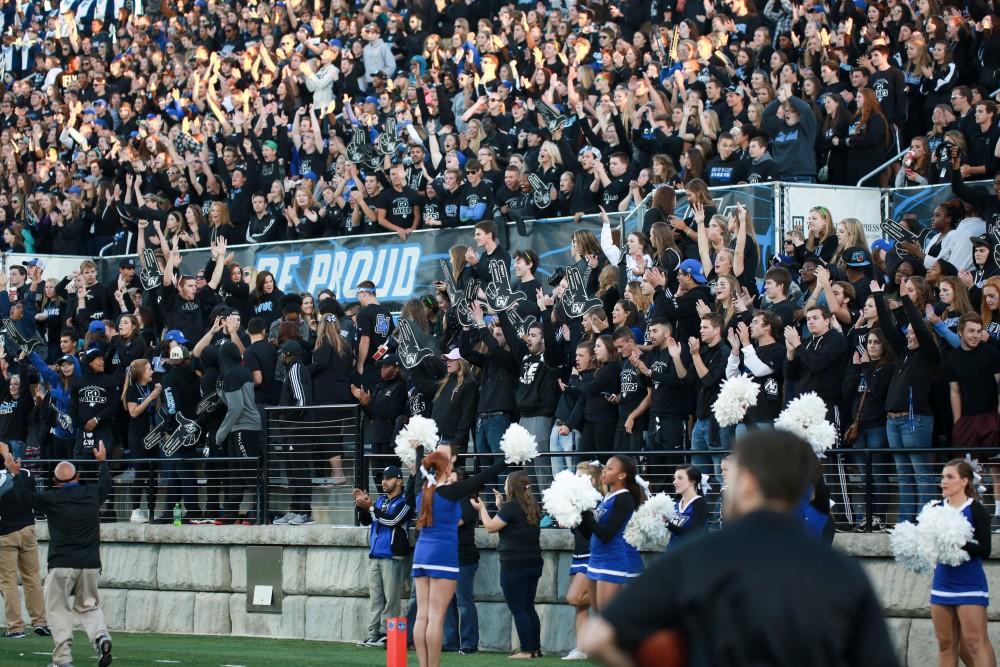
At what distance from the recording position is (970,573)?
32.1ft

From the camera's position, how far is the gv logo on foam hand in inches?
748

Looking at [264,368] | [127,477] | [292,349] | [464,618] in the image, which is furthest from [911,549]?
[127,477]

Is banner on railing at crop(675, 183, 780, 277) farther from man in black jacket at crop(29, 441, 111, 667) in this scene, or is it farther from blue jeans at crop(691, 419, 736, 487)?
man in black jacket at crop(29, 441, 111, 667)

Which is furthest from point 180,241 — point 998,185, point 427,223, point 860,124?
point 998,185

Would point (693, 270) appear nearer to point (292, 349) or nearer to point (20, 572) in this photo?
point (292, 349)

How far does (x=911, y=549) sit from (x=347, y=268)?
36.6 feet

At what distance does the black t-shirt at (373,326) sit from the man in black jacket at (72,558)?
13.9 feet

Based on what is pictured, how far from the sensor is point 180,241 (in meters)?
22.7

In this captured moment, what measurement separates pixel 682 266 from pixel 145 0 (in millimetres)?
23514

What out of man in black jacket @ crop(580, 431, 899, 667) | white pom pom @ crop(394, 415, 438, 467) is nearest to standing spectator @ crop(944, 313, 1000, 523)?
white pom pom @ crop(394, 415, 438, 467)

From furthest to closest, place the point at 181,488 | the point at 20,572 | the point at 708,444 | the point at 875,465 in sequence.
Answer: the point at 181,488 → the point at 20,572 → the point at 708,444 → the point at 875,465

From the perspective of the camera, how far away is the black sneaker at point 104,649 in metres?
12.7

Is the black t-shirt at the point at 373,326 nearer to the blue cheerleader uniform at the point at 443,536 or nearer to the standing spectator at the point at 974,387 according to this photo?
the blue cheerleader uniform at the point at 443,536

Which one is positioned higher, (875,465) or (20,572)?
(875,465)
